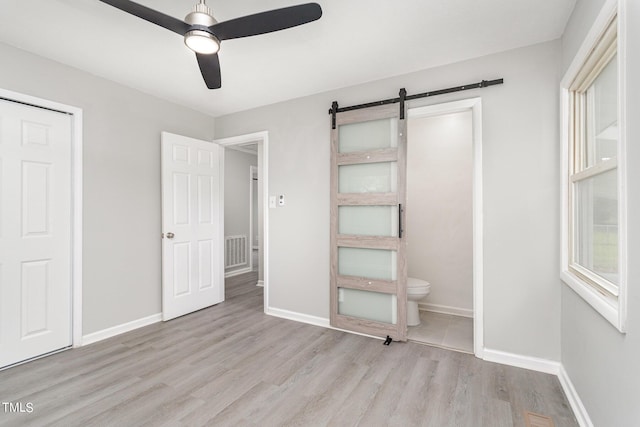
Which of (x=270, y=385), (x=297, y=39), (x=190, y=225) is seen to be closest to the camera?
(x=270, y=385)

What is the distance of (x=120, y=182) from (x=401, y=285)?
2.98 meters

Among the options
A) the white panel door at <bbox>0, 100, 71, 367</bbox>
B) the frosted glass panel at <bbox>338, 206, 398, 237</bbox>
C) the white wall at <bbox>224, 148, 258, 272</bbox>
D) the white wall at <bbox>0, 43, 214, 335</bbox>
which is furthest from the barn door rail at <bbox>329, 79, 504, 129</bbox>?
the white wall at <bbox>224, 148, 258, 272</bbox>

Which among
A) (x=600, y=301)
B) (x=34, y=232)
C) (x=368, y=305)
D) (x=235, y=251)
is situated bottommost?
(x=368, y=305)

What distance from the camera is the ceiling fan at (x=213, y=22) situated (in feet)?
4.98

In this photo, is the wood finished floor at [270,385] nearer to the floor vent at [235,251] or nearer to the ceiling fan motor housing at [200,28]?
the ceiling fan motor housing at [200,28]

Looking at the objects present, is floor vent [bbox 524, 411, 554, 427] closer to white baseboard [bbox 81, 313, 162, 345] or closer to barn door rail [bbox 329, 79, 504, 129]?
barn door rail [bbox 329, 79, 504, 129]

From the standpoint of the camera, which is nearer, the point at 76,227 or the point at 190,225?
Answer: the point at 76,227

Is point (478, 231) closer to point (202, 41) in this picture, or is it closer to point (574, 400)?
point (574, 400)

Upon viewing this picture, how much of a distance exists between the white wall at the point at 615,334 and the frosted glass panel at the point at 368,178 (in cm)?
149

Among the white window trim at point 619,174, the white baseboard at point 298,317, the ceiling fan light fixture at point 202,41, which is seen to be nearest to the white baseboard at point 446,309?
the white baseboard at point 298,317

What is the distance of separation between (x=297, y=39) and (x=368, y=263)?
81.4 inches

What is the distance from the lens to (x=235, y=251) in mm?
5953

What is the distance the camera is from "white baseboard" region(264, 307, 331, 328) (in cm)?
333

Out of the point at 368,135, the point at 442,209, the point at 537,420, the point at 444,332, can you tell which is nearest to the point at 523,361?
the point at 537,420
